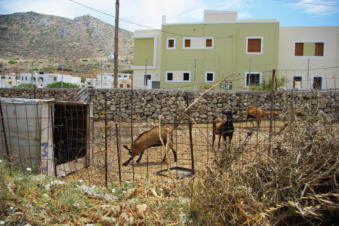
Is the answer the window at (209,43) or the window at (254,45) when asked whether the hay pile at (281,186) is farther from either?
the window at (209,43)

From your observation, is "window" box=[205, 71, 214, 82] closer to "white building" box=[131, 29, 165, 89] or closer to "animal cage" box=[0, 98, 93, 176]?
"white building" box=[131, 29, 165, 89]

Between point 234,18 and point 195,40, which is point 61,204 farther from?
point 234,18

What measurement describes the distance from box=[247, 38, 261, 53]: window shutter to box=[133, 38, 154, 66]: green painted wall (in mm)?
9936

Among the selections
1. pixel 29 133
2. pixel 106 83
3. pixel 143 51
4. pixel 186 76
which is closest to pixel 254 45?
pixel 186 76

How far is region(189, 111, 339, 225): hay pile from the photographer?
2932 millimetres

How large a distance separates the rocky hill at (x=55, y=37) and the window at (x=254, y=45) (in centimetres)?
4930

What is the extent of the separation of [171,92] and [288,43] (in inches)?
630

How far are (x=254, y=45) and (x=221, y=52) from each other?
10.1 feet

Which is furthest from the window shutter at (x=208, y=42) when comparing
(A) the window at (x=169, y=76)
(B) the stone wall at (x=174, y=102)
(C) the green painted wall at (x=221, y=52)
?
(B) the stone wall at (x=174, y=102)

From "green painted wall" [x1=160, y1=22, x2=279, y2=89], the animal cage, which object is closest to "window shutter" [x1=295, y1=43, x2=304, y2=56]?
"green painted wall" [x1=160, y1=22, x2=279, y2=89]

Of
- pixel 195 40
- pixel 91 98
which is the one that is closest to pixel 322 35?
pixel 195 40

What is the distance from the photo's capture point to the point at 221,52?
2595 centimetres

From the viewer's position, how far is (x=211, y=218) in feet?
10.4

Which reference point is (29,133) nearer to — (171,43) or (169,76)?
(169,76)
